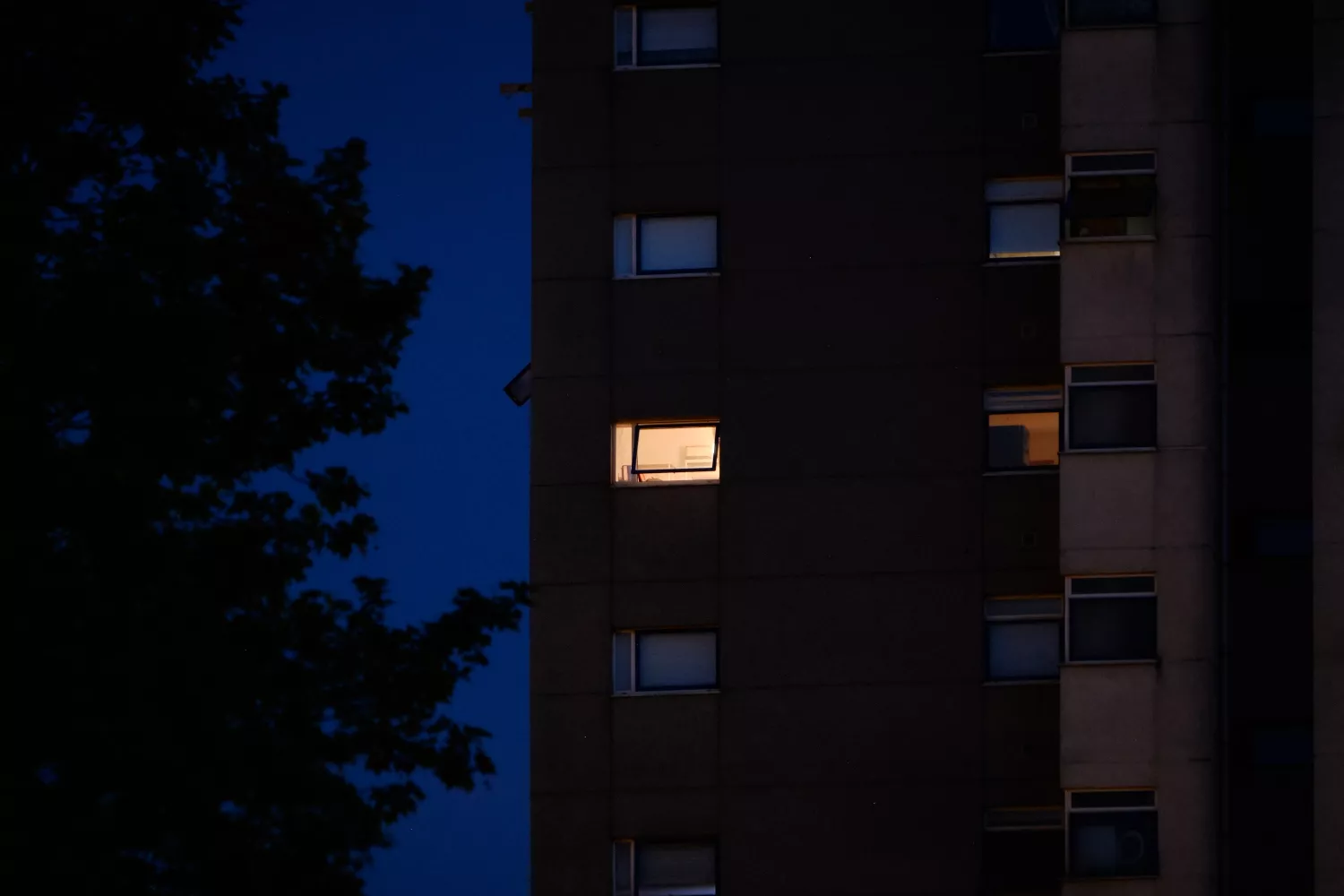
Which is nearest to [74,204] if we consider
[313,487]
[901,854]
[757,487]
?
[313,487]

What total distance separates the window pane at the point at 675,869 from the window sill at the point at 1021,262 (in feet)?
24.8

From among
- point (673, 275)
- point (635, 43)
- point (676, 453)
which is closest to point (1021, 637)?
point (676, 453)

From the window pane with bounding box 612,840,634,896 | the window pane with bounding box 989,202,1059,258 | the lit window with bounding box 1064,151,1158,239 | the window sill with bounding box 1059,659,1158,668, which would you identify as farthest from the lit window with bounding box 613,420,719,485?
the lit window with bounding box 1064,151,1158,239

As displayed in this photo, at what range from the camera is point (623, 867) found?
57.2 ft

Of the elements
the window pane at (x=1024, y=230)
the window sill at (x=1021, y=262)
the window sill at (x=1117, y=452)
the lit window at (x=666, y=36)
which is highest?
the lit window at (x=666, y=36)

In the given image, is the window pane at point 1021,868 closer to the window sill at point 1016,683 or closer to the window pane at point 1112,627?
the window sill at point 1016,683

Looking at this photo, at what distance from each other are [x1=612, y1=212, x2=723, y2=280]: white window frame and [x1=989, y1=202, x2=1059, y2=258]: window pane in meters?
3.27

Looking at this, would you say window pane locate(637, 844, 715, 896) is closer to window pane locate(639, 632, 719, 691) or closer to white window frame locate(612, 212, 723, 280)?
window pane locate(639, 632, 719, 691)

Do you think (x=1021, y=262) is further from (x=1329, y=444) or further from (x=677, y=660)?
(x=677, y=660)

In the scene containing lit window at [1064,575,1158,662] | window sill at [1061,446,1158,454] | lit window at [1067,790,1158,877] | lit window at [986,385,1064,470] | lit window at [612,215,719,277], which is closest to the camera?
lit window at [1067,790,1158,877]

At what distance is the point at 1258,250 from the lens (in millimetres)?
16859

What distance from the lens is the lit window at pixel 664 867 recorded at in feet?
57.1

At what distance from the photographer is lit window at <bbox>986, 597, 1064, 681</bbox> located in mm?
17609

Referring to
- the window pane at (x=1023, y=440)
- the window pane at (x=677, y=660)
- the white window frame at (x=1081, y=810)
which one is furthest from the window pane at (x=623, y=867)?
the window pane at (x=1023, y=440)
